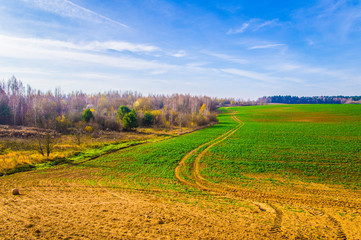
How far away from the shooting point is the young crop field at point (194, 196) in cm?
935

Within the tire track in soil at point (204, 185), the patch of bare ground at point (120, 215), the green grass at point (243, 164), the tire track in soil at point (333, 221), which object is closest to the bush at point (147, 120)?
the green grass at point (243, 164)

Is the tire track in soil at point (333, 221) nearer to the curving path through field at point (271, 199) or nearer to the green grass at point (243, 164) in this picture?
the curving path through field at point (271, 199)

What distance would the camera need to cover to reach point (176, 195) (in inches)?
587

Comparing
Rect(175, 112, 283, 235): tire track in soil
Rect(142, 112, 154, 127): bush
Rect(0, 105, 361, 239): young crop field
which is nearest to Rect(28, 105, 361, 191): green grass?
Rect(0, 105, 361, 239): young crop field

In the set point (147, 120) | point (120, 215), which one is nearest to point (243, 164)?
point (120, 215)

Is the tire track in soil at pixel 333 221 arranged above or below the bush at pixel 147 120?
below

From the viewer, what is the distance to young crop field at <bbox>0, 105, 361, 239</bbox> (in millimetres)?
9352

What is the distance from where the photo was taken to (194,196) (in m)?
14.9

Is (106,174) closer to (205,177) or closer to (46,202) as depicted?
(46,202)

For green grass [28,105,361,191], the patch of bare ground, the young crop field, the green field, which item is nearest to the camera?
the patch of bare ground

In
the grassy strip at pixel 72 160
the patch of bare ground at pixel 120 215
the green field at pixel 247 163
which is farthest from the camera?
the grassy strip at pixel 72 160

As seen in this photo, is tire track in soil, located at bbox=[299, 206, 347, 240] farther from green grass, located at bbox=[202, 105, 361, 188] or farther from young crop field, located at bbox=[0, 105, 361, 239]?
green grass, located at bbox=[202, 105, 361, 188]

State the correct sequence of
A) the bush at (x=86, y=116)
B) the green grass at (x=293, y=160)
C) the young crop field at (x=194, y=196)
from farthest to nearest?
the bush at (x=86, y=116)
the green grass at (x=293, y=160)
the young crop field at (x=194, y=196)

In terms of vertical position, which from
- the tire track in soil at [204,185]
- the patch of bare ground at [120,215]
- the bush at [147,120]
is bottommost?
the tire track in soil at [204,185]
